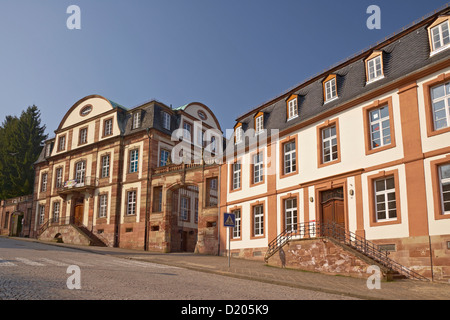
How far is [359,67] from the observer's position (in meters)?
20.1

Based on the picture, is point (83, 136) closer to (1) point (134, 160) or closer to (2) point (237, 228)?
(1) point (134, 160)

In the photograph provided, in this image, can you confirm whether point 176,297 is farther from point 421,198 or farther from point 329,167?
point 329,167

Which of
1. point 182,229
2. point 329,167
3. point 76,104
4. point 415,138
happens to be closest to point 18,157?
point 76,104

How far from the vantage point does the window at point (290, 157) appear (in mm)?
22578

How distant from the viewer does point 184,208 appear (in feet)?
118

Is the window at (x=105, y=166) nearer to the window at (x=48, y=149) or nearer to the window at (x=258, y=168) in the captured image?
the window at (x=48, y=149)

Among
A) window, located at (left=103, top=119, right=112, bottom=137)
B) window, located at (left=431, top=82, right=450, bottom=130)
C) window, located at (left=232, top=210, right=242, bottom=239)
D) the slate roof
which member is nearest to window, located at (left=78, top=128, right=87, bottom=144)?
window, located at (left=103, top=119, right=112, bottom=137)

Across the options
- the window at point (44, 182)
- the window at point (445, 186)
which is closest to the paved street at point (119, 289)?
the window at point (445, 186)

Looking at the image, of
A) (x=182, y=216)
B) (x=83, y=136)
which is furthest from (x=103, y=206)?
(x=83, y=136)

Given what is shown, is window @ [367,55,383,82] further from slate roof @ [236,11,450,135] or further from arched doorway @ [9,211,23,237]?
arched doorway @ [9,211,23,237]

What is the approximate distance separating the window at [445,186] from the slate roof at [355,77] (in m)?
4.10

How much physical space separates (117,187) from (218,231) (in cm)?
1240

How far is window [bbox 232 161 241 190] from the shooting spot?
1048 inches

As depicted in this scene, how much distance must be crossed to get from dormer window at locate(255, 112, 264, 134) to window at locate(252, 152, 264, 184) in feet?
5.18
